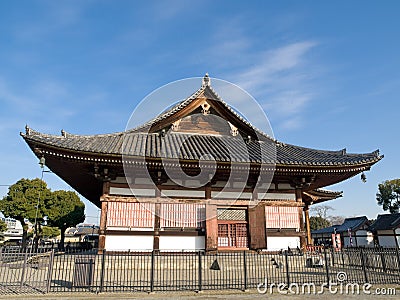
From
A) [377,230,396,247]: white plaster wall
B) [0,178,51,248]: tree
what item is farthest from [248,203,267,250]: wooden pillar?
[0,178,51,248]: tree

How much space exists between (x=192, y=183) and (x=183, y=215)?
1.67 metres

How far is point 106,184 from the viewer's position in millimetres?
13867

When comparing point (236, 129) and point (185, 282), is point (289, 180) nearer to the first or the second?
point (236, 129)

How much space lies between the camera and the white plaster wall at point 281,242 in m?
14.8

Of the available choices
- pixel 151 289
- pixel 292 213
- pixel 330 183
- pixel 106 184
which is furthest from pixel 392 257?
pixel 106 184

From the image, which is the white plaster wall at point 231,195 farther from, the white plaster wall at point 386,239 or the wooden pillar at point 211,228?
the white plaster wall at point 386,239

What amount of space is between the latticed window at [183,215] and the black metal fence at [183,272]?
1618 millimetres

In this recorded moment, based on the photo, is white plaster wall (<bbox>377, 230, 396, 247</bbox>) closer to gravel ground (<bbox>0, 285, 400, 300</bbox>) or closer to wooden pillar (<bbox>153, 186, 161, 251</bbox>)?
gravel ground (<bbox>0, 285, 400, 300</bbox>)

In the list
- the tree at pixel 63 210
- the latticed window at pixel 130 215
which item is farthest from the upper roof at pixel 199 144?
the tree at pixel 63 210

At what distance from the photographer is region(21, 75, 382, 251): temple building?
43.1 feet

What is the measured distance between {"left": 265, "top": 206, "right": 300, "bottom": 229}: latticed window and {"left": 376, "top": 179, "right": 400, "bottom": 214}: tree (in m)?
54.2

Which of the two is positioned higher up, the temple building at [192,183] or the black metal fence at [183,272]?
the temple building at [192,183]

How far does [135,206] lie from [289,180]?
824cm

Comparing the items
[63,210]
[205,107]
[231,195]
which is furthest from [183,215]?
[63,210]
